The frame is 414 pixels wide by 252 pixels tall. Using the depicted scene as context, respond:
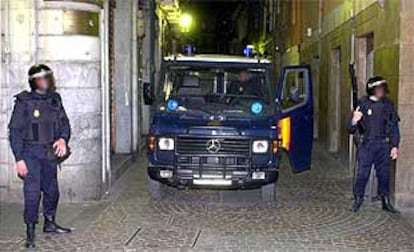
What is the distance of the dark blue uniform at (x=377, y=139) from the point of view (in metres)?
9.71

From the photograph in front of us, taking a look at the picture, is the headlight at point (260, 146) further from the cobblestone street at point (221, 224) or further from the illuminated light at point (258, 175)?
the cobblestone street at point (221, 224)

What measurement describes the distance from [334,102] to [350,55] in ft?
9.81

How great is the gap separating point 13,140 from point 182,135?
3.09m

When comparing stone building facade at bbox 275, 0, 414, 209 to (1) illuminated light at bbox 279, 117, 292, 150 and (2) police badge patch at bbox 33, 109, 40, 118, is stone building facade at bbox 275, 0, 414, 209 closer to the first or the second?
(1) illuminated light at bbox 279, 117, 292, 150

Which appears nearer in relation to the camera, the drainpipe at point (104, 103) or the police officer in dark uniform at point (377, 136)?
the police officer in dark uniform at point (377, 136)

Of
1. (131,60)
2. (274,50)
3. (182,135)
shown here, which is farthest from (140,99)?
(274,50)

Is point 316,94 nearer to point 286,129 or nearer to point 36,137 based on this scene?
point 286,129

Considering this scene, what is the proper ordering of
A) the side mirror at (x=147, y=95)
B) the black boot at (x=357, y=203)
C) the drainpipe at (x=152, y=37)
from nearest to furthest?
the black boot at (x=357, y=203), the side mirror at (x=147, y=95), the drainpipe at (x=152, y=37)

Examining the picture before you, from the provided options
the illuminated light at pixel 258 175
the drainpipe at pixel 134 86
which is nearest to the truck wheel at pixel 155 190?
the illuminated light at pixel 258 175

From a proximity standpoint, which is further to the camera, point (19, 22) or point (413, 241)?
point (19, 22)

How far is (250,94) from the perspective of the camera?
11164 mm

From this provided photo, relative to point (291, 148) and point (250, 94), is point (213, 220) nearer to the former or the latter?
point (250, 94)

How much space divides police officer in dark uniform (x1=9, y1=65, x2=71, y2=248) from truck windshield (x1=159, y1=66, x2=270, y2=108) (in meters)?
3.17

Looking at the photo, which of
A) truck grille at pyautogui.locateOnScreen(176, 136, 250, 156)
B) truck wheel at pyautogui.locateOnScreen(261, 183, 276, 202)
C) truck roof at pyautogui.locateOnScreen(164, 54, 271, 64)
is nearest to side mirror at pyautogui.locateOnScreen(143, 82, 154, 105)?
truck roof at pyautogui.locateOnScreen(164, 54, 271, 64)
